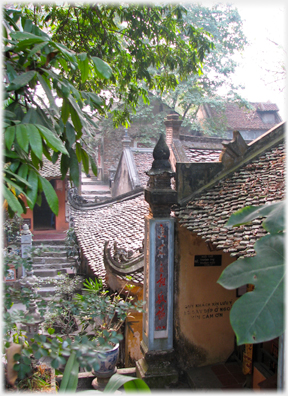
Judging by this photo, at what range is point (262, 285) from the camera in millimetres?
1409

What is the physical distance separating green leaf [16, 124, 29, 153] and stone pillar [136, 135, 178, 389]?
307 centimetres

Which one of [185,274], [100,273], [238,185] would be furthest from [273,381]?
[100,273]

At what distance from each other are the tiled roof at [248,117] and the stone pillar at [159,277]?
18.5m

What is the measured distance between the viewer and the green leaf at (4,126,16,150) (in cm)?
187

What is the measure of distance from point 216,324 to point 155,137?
51.2 feet

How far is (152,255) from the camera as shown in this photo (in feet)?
16.1

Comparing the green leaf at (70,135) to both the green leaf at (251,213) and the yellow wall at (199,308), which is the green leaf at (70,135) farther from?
the yellow wall at (199,308)

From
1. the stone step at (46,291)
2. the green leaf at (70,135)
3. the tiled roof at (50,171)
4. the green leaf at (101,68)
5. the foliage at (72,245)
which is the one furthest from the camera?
the tiled roof at (50,171)

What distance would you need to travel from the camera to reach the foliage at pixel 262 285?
1316 millimetres

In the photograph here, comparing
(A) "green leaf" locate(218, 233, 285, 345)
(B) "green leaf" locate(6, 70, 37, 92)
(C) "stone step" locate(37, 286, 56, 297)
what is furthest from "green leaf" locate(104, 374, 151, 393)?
(C) "stone step" locate(37, 286, 56, 297)

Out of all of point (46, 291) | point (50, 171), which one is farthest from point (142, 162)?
point (46, 291)

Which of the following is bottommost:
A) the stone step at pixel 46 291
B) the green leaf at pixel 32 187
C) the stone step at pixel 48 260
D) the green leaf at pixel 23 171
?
the stone step at pixel 46 291

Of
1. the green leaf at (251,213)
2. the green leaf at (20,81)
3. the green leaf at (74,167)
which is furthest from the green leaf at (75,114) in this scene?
the green leaf at (251,213)

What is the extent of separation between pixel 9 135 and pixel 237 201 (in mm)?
3110
